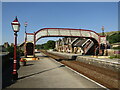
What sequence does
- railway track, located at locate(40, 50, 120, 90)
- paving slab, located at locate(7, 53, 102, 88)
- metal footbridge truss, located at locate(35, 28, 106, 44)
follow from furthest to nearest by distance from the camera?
metal footbridge truss, located at locate(35, 28, 106, 44)
railway track, located at locate(40, 50, 120, 90)
paving slab, located at locate(7, 53, 102, 88)

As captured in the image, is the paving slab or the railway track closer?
the paving slab

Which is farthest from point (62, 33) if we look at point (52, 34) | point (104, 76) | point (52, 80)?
point (52, 80)

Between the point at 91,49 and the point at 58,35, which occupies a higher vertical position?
the point at 58,35

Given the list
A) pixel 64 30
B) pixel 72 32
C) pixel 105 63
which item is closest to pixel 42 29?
pixel 64 30

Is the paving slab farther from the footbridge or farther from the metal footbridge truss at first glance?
the metal footbridge truss

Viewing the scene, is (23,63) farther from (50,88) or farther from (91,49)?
(91,49)

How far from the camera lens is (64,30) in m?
28.4

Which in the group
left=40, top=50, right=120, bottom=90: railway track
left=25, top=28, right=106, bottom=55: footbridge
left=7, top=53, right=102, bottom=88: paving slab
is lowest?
left=40, top=50, right=120, bottom=90: railway track

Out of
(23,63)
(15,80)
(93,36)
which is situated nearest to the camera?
(15,80)

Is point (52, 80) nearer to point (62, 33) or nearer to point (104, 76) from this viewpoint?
point (104, 76)

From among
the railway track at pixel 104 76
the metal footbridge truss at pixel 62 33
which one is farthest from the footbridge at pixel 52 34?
the railway track at pixel 104 76

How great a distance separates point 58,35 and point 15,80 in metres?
19.7

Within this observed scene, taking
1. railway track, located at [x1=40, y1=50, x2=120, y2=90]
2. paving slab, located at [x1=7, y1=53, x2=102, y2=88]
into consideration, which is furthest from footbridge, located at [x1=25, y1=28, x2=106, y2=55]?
paving slab, located at [x1=7, y1=53, x2=102, y2=88]

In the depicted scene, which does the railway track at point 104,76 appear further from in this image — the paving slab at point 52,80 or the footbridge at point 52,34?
the footbridge at point 52,34
